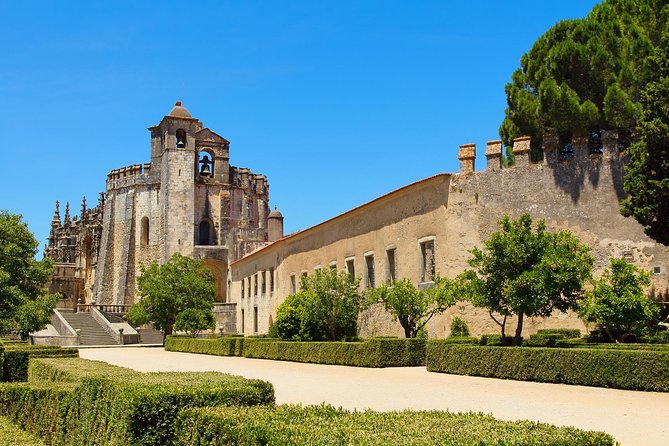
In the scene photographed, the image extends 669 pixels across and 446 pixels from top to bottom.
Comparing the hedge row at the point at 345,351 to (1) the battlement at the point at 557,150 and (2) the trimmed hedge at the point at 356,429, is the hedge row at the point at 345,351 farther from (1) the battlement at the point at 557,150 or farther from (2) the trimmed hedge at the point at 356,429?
(2) the trimmed hedge at the point at 356,429

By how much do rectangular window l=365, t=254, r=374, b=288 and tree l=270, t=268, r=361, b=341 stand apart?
299 centimetres

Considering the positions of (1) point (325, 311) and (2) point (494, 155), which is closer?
(2) point (494, 155)

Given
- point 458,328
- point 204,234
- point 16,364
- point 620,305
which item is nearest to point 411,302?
point 458,328

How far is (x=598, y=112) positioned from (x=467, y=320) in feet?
30.6

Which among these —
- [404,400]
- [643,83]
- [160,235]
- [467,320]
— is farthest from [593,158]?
[160,235]

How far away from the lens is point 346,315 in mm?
29531

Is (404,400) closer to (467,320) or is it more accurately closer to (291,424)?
(291,424)

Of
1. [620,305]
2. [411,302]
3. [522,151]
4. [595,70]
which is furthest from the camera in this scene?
[522,151]

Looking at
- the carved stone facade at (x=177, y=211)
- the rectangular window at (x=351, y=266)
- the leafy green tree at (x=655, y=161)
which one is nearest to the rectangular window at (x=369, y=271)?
the rectangular window at (x=351, y=266)

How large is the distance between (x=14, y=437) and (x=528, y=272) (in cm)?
1428

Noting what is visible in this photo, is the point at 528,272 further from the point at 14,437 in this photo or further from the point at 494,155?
the point at 14,437

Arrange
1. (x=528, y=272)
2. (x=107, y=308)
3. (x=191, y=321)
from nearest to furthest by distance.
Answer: (x=528, y=272) → (x=191, y=321) → (x=107, y=308)

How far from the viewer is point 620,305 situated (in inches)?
842

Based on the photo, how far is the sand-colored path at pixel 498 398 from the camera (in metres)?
9.78
